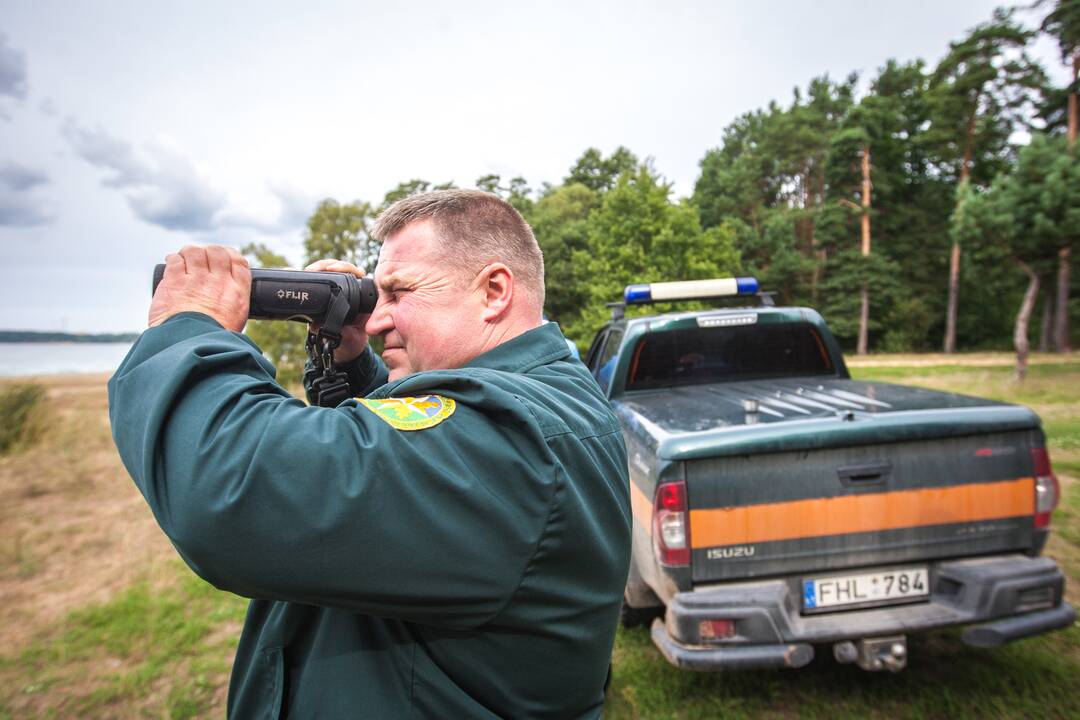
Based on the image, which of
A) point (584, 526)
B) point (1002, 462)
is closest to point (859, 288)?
Result: point (1002, 462)

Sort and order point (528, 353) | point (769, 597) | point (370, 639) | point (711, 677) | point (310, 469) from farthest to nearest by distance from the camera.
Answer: point (711, 677)
point (769, 597)
point (528, 353)
point (370, 639)
point (310, 469)

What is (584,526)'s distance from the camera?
108cm

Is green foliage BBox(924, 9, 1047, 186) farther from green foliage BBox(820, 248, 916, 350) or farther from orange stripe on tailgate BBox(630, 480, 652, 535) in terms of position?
orange stripe on tailgate BBox(630, 480, 652, 535)

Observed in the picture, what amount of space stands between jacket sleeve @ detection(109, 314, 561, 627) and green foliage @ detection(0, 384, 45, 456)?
11.1 meters

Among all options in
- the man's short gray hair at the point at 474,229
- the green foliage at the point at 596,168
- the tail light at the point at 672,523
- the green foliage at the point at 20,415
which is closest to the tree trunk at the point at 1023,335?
the tail light at the point at 672,523

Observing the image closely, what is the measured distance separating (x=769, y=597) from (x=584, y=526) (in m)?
1.97

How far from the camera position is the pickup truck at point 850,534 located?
2.67 m

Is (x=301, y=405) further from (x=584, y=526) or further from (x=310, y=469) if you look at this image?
(x=584, y=526)

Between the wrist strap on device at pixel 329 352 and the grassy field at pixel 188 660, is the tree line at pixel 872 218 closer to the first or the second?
the grassy field at pixel 188 660

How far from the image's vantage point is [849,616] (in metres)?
2.74

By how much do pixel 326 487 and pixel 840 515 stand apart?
2.48 metres

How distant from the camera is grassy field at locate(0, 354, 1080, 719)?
3.09m

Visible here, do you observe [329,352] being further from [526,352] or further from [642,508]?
[642,508]

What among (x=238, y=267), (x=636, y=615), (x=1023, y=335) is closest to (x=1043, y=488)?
(x=636, y=615)
